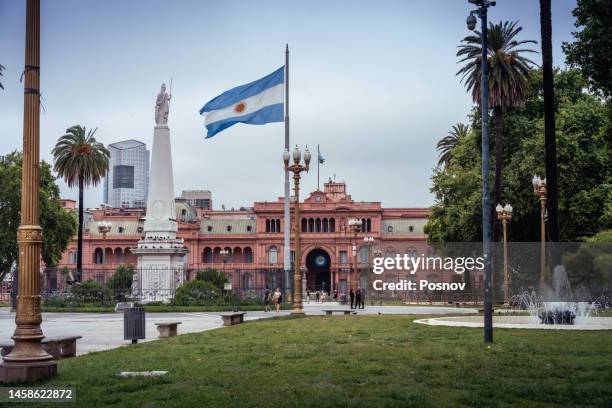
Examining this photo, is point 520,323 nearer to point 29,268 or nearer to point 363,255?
point 29,268

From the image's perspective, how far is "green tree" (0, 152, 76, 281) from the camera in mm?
60312

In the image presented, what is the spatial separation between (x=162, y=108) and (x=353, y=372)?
34924 millimetres

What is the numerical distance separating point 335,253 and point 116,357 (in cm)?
9546

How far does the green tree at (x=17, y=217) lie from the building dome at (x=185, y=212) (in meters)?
49.5

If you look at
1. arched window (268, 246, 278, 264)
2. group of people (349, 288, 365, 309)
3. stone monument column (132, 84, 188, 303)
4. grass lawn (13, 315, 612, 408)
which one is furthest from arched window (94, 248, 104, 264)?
grass lawn (13, 315, 612, 408)

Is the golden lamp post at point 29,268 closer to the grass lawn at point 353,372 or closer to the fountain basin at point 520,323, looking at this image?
the grass lawn at point 353,372

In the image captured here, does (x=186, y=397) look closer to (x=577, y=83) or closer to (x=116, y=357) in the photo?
(x=116, y=357)

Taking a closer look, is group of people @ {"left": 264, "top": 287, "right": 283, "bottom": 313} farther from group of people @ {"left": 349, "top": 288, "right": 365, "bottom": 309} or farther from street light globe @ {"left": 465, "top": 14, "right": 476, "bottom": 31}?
street light globe @ {"left": 465, "top": 14, "right": 476, "bottom": 31}

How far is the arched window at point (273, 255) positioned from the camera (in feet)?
367

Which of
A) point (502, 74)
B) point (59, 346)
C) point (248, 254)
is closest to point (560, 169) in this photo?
point (502, 74)

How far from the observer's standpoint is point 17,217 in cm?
6106

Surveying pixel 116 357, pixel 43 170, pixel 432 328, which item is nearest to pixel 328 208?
pixel 43 170

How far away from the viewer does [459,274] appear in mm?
59094

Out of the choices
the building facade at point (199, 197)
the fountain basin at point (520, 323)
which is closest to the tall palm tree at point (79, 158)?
the fountain basin at point (520, 323)
